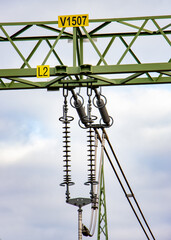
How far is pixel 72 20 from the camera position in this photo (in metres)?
15.7

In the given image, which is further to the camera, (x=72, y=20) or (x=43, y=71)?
(x=72, y=20)

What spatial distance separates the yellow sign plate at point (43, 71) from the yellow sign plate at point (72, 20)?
3.19ft

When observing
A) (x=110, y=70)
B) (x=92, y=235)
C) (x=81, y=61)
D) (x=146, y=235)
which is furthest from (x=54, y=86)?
(x=146, y=235)

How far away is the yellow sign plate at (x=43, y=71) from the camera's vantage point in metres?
15.4

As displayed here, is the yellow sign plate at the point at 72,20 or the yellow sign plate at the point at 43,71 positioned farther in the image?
the yellow sign plate at the point at 72,20

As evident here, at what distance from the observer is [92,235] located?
2103 centimetres

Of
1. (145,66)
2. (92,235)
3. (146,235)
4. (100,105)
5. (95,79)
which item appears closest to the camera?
(145,66)

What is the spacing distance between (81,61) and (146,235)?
1311cm

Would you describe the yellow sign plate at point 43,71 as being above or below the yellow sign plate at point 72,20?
below

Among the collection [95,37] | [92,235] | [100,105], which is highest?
[95,37]

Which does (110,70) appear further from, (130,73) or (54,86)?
(54,86)

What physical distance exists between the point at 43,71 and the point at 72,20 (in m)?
1.28

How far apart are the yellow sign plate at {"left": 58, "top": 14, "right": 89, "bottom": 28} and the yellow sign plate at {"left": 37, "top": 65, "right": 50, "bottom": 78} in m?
0.97

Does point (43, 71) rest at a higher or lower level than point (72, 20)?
lower
